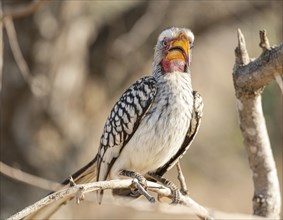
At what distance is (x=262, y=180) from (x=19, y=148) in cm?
320

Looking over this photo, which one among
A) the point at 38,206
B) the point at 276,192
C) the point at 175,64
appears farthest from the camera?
the point at 175,64

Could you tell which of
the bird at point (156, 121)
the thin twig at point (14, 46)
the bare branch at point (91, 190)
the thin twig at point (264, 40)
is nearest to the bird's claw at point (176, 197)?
the bare branch at point (91, 190)

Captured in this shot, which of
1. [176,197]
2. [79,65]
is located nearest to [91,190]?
[176,197]

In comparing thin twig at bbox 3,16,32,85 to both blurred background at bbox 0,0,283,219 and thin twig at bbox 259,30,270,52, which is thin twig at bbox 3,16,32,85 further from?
thin twig at bbox 259,30,270,52

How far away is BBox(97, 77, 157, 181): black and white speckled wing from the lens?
3.31 m

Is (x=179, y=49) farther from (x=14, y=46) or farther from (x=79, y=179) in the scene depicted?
(x=14, y=46)

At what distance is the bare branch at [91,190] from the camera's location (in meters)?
2.05

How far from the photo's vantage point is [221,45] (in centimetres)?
784

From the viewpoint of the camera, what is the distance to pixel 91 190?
2283 millimetres

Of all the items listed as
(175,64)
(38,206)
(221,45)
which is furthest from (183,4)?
(38,206)

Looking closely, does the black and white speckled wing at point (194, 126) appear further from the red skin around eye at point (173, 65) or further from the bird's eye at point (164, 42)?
the bird's eye at point (164, 42)

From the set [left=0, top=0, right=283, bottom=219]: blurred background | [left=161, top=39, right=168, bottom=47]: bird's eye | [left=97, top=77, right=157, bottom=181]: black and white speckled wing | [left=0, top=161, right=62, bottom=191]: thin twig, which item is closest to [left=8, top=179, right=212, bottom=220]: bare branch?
[left=97, top=77, right=157, bottom=181]: black and white speckled wing

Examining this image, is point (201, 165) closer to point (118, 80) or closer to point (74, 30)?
point (118, 80)

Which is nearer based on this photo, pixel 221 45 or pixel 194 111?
pixel 194 111
